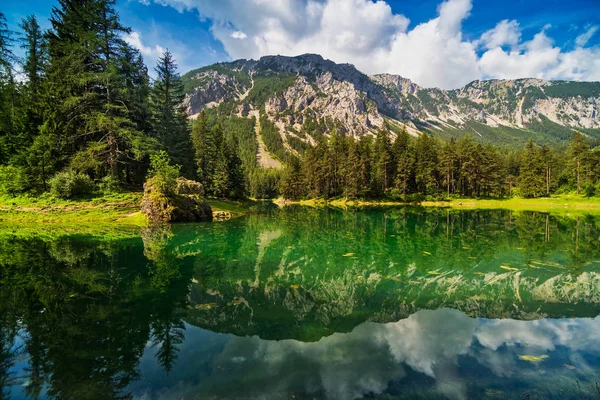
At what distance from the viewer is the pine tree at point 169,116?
47406 millimetres

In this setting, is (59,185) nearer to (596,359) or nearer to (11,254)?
(11,254)

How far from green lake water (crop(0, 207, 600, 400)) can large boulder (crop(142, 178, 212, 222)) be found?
15.3 m

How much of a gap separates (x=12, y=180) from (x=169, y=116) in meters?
21.9

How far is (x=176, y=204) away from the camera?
3503 centimetres

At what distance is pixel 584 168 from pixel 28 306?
350 feet

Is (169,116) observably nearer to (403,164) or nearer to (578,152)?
(403,164)

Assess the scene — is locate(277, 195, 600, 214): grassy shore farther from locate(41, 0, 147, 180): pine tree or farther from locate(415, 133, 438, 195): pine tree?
locate(41, 0, 147, 180): pine tree

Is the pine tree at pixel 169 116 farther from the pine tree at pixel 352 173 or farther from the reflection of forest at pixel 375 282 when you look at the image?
the pine tree at pixel 352 173

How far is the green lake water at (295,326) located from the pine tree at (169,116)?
1294 inches

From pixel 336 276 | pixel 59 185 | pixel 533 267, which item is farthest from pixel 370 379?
pixel 59 185

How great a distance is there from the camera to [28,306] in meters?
9.41

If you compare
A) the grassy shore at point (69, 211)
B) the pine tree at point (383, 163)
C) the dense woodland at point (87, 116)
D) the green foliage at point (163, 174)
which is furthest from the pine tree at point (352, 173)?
the grassy shore at point (69, 211)

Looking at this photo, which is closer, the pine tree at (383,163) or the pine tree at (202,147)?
the pine tree at (202,147)

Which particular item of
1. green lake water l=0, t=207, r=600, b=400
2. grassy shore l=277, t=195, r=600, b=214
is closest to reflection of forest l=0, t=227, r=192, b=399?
green lake water l=0, t=207, r=600, b=400
